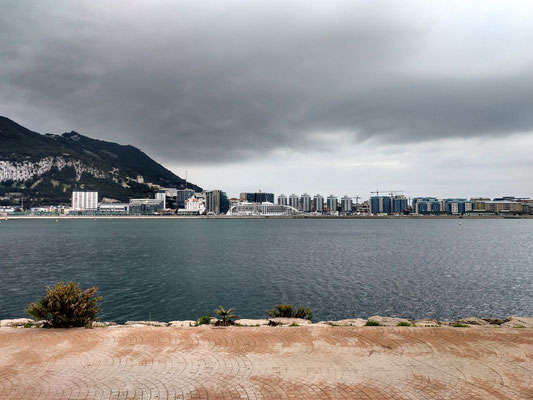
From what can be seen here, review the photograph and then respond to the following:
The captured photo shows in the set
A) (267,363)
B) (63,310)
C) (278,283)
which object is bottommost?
(278,283)

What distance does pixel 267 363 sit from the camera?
8.86 meters

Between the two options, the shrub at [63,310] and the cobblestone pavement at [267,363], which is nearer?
the cobblestone pavement at [267,363]

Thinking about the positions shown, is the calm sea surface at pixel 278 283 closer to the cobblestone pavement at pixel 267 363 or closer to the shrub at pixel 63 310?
the shrub at pixel 63 310

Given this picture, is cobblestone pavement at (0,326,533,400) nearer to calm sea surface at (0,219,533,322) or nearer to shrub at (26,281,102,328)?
shrub at (26,281,102,328)

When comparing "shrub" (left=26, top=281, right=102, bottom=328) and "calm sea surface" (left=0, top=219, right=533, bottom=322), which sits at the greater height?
"shrub" (left=26, top=281, right=102, bottom=328)

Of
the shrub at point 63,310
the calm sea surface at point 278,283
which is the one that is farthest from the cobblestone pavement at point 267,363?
the calm sea surface at point 278,283

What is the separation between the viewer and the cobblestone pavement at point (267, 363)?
740 cm

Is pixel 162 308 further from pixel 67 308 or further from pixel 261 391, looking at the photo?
pixel 261 391

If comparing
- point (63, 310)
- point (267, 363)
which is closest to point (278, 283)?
point (63, 310)

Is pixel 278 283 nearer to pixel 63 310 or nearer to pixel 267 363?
pixel 63 310

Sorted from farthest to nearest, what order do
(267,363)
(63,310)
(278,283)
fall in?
(278,283) < (63,310) < (267,363)

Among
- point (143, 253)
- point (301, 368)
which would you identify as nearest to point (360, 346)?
point (301, 368)

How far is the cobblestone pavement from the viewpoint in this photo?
7402 millimetres

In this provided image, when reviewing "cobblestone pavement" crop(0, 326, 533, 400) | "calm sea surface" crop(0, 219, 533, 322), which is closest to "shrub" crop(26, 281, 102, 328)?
"cobblestone pavement" crop(0, 326, 533, 400)
